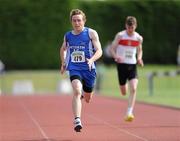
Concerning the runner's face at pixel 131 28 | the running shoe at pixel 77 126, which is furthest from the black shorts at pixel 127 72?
the running shoe at pixel 77 126

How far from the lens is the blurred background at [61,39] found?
118ft

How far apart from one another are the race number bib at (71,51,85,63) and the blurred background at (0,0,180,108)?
63.6 ft

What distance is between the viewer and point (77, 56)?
11703mm

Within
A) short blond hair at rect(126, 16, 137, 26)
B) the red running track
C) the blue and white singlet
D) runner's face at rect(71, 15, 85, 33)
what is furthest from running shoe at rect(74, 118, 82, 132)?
short blond hair at rect(126, 16, 137, 26)

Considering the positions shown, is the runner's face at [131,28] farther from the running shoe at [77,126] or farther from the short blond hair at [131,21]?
the running shoe at [77,126]

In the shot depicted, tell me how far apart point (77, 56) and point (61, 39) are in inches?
1155

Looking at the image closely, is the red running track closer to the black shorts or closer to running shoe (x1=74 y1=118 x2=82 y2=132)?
running shoe (x1=74 y1=118 x2=82 y2=132)

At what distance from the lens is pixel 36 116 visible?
17.2 metres

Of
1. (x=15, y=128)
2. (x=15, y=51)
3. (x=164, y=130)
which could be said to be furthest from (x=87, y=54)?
(x=15, y=51)

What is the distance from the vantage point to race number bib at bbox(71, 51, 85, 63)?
11.7 m

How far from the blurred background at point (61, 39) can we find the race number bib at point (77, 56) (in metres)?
19.4

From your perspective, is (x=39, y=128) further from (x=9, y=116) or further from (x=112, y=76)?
(x=112, y=76)

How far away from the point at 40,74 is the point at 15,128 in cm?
2438

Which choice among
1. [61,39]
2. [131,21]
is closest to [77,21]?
[131,21]
